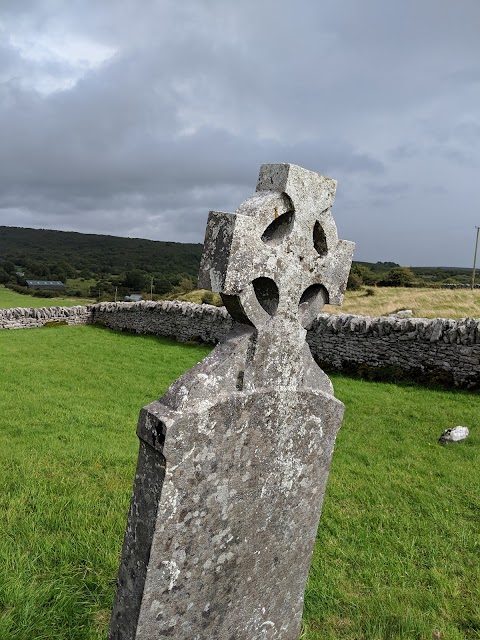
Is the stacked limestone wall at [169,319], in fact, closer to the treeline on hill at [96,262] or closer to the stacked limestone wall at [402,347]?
the treeline on hill at [96,262]

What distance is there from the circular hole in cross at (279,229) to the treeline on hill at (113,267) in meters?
33.0

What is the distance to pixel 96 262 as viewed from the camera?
83500mm

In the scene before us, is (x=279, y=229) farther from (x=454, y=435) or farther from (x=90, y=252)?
(x=90, y=252)

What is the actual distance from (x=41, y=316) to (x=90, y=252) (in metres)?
84.9

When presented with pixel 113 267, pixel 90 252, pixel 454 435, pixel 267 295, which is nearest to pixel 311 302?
pixel 267 295

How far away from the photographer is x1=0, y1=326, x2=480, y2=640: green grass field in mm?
4379

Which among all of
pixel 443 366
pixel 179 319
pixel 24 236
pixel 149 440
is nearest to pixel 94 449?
pixel 149 440

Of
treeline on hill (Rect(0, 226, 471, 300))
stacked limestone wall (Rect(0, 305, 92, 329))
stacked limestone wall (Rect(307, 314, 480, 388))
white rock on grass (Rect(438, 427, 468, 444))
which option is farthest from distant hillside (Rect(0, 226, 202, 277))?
white rock on grass (Rect(438, 427, 468, 444))

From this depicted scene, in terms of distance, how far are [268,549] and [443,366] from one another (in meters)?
11.8

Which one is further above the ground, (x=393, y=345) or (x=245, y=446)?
(x=393, y=345)

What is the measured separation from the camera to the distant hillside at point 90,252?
7262 cm

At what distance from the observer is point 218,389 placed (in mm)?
3213

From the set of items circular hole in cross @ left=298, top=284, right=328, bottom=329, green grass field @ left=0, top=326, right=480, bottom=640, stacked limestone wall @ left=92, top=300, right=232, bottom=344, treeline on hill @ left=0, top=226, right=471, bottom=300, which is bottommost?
green grass field @ left=0, top=326, right=480, bottom=640

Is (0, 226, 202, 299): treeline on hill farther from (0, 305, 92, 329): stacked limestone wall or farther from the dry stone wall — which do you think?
(0, 305, 92, 329): stacked limestone wall
